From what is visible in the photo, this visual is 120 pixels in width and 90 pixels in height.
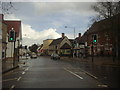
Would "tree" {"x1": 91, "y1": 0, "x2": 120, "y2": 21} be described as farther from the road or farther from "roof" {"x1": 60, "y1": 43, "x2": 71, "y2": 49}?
"roof" {"x1": 60, "y1": 43, "x2": 71, "y2": 49}

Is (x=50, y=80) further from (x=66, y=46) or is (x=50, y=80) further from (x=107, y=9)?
(x=66, y=46)

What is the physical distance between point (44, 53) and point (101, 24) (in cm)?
9586

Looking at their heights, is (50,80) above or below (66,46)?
below

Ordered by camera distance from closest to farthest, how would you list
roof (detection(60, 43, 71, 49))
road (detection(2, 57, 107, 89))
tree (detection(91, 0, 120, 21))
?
road (detection(2, 57, 107, 89)) < tree (detection(91, 0, 120, 21)) < roof (detection(60, 43, 71, 49))

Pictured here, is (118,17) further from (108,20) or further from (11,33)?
(11,33)

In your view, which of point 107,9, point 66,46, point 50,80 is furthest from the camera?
point 66,46

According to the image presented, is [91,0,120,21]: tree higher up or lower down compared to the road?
higher up

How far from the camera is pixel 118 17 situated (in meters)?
33.3

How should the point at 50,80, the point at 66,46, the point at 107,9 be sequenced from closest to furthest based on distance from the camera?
the point at 50,80, the point at 107,9, the point at 66,46

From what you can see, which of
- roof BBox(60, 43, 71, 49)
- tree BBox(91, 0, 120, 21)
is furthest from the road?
roof BBox(60, 43, 71, 49)

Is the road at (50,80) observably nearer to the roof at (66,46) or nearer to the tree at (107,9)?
the tree at (107,9)

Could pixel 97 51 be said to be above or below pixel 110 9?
below

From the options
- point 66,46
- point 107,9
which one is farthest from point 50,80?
point 66,46

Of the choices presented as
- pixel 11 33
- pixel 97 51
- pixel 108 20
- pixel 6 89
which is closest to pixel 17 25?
pixel 97 51
